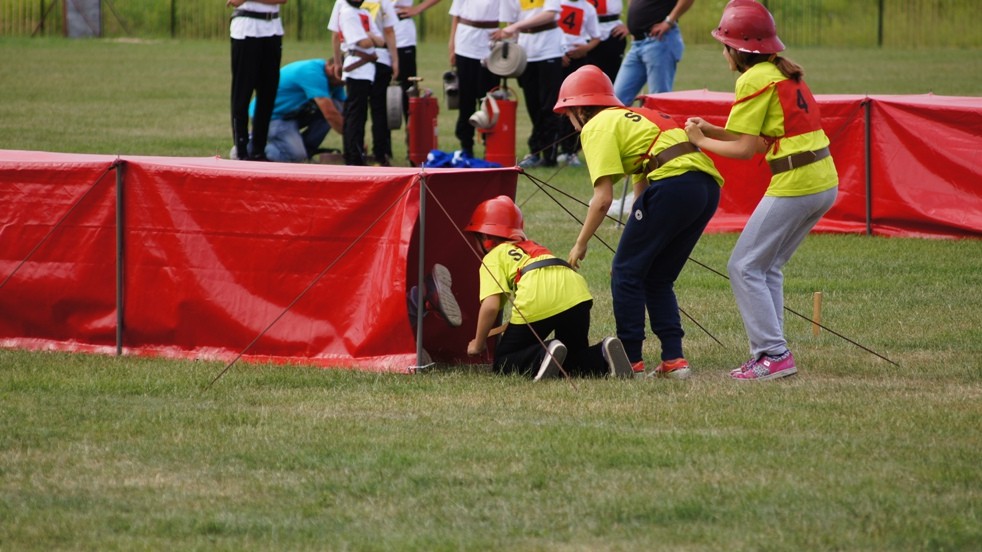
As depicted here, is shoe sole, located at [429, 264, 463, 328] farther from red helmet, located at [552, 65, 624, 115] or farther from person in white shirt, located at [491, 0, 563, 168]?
person in white shirt, located at [491, 0, 563, 168]

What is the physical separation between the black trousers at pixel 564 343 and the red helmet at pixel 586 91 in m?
0.98

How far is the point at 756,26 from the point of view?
6.64 m

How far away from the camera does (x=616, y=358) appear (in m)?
6.88

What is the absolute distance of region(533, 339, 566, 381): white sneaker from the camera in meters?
6.82

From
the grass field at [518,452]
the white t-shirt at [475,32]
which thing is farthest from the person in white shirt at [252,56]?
the grass field at [518,452]

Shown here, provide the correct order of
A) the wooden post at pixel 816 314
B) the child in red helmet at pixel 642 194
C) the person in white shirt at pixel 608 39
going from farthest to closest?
the person in white shirt at pixel 608 39
the wooden post at pixel 816 314
the child in red helmet at pixel 642 194

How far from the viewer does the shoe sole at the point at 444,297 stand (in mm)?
6988

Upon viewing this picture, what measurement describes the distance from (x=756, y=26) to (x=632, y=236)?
45.2 inches

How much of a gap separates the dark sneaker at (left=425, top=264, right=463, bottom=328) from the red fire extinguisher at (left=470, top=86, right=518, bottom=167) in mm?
7657

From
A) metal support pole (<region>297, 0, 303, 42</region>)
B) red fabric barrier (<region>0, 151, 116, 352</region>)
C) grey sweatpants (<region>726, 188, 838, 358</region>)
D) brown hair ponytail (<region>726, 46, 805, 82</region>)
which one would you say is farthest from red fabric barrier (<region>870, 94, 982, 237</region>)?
metal support pole (<region>297, 0, 303, 42</region>)

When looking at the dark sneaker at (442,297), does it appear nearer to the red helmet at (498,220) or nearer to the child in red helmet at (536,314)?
the child in red helmet at (536,314)

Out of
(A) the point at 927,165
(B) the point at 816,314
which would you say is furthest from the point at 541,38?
(B) the point at 816,314

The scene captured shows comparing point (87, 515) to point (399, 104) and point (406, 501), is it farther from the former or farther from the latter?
point (399, 104)

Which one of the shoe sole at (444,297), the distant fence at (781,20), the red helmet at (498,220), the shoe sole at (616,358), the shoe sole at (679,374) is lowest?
the shoe sole at (679,374)
